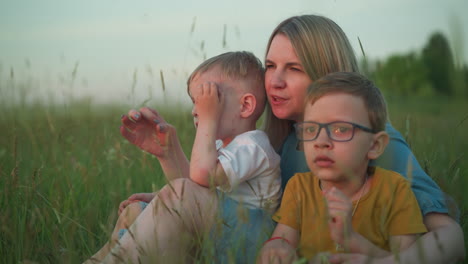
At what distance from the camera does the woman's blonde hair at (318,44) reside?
2641mm

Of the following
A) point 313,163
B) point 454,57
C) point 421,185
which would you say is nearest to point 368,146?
point 313,163

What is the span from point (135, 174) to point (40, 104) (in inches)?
48.9

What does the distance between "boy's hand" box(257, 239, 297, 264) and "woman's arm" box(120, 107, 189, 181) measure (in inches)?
29.8

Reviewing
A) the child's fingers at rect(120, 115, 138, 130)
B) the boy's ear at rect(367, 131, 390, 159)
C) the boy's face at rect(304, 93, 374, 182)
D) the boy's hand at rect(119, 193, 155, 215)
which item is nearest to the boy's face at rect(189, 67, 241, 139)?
the child's fingers at rect(120, 115, 138, 130)

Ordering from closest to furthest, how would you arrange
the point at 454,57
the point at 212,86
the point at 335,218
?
the point at 454,57, the point at 335,218, the point at 212,86

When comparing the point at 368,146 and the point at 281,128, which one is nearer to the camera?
the point at 368,146

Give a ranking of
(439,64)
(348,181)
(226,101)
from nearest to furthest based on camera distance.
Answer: (348,181) → (226,101) → (439,64)

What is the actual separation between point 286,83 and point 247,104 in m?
0.24

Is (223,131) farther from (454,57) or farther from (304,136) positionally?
(454,57)

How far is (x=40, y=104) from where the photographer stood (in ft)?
14.2

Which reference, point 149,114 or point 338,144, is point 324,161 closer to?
point 338,144

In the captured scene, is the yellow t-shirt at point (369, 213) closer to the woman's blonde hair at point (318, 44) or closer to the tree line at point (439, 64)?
the tree line at point (439, 64)

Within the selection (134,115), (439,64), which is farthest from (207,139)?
(439,64)

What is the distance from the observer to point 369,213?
193cm
